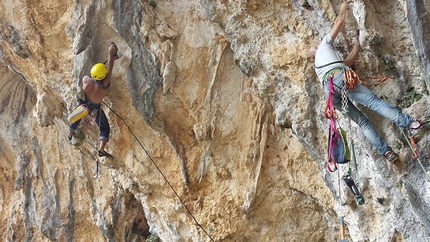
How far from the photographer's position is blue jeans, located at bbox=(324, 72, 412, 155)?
3562 mm

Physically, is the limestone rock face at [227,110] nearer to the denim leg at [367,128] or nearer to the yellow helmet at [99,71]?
the denim leg at [367,128]

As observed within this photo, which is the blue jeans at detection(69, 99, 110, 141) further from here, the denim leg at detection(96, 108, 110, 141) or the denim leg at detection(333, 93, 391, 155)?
the denim leg at detection(333, 93, 391, 155)

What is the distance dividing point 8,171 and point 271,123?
9.60 metres

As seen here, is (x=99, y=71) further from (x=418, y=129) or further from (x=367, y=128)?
(x=418, y=129)

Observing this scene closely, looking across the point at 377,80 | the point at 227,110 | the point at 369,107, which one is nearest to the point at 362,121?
the point at 369,107

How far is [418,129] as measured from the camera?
11.8 feet

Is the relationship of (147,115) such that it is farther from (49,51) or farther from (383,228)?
(383,228)

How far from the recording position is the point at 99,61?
723 cm

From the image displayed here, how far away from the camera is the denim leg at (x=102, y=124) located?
686cm

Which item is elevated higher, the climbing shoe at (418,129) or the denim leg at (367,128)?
the denim leg at (367,128)

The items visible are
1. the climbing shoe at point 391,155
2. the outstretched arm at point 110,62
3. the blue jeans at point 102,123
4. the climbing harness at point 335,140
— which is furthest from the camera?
the blue jeans at point 102,123

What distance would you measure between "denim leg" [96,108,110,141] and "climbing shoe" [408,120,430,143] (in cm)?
508

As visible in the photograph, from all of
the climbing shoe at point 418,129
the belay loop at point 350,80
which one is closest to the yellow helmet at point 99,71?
the belay loop at point 350,80

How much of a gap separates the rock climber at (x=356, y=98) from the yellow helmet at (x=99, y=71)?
3696 millimetres
